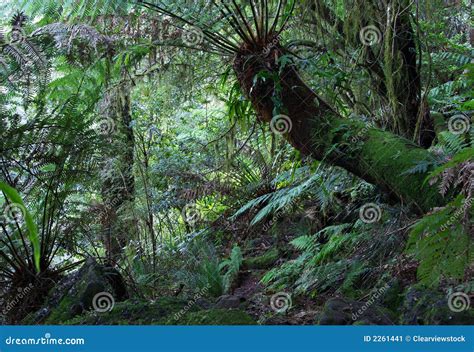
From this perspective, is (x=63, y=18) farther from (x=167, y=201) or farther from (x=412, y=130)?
(x=412, y=130)

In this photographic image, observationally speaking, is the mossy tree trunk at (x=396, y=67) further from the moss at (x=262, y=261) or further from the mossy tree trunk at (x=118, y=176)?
the mossy tree trunk at (x=118, y=176)

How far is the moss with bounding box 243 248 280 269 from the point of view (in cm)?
425

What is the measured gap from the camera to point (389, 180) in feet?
10.3

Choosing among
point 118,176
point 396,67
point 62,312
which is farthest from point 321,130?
point 118,176

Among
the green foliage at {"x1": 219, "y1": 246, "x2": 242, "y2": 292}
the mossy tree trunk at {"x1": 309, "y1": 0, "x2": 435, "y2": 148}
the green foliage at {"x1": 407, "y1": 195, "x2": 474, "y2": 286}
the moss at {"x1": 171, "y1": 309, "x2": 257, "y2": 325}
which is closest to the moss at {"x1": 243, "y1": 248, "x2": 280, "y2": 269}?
the green foliage at {"x1": 219, "y1": 246, "x2": 242, "y2": 292}

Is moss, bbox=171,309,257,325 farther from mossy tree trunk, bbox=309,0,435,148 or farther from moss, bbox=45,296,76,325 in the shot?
mossy tree trunk, bbox=309,0,435,148

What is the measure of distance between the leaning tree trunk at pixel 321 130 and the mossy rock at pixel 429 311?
1.01 m

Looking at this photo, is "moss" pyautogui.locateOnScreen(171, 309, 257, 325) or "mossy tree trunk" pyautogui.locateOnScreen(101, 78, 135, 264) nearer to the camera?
"moss" pyautogui.locateOnScreen(171, 309, 257, 325)

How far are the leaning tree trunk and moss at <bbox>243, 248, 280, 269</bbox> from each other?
1.21 m

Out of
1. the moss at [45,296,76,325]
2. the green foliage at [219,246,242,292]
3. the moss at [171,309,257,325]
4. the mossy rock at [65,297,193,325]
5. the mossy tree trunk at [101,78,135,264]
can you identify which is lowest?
the green foliage at [219,246,242,292]

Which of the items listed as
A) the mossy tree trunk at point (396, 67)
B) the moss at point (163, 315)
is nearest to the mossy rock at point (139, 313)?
the moss at point (163, 315)

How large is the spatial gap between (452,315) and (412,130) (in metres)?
2.09

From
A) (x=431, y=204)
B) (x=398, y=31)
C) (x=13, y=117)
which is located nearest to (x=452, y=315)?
(x=431, y=204)

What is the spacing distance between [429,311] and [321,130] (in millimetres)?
1547
